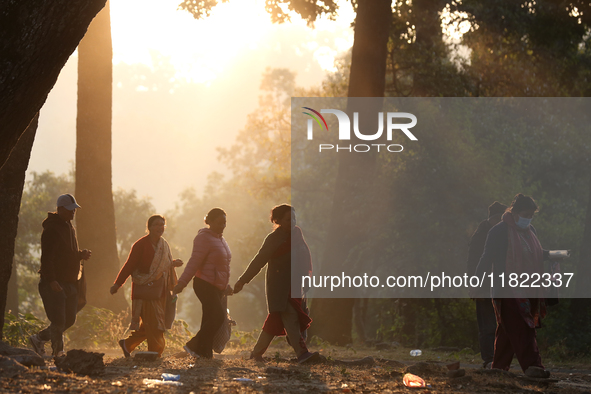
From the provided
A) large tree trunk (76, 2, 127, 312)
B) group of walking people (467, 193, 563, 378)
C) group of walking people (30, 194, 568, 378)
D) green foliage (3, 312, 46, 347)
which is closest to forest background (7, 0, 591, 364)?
large tree trunk (76, 2, 127, 312)

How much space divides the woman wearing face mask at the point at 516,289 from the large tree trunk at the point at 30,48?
483 cm

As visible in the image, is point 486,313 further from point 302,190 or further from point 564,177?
point 302,190

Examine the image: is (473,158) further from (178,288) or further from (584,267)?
(178,288)

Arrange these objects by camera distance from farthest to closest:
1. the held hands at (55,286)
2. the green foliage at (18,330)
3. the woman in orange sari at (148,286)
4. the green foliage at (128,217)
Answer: the green foliage at (128,217), the green foliage at (18,330), the woman in orange sari at (148,286), the held hands at (55,286)

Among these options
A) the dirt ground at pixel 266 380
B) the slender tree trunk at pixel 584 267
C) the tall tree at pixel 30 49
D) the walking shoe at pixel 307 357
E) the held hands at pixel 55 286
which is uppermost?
the tall tree at pixel 30 49

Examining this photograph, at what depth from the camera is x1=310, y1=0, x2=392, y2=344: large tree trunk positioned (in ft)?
46.8

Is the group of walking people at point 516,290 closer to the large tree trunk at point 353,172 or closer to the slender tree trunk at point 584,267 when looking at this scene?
the slender tree trunk at point 584,267

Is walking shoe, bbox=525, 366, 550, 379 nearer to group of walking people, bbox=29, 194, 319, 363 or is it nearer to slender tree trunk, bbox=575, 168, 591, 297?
group of walking people, bbox=29, 194, 319, 363

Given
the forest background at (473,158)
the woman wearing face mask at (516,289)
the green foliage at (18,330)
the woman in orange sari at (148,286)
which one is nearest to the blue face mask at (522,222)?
the woman wearing face mask at (516,289)

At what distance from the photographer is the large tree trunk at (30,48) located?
4.66 m

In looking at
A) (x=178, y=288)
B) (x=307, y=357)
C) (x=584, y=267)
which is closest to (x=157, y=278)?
(x=178, y=288)

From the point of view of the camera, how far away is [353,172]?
48.2ft

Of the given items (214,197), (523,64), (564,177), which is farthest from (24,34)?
(214,197)

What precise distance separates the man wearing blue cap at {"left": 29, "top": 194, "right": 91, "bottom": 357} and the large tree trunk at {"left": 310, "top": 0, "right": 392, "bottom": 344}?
6.78 meters
